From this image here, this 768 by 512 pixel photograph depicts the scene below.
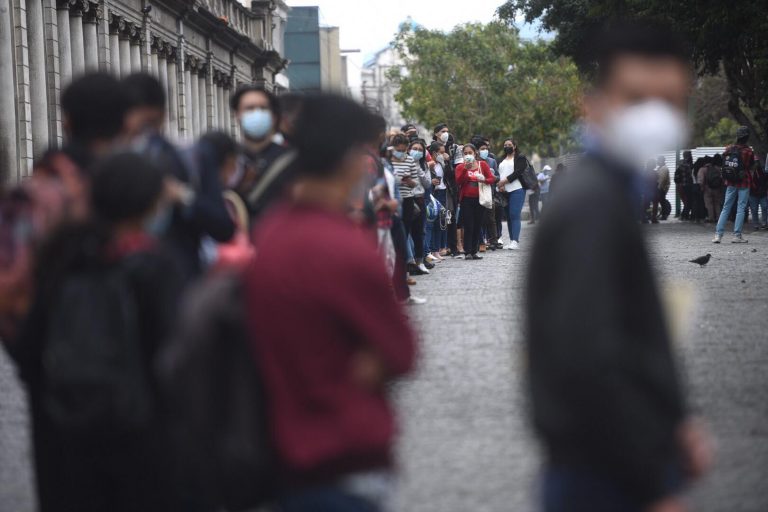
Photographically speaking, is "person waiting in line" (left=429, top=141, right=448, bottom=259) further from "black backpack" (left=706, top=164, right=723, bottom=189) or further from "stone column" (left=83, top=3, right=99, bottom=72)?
"stone column" (left=83, top=3, right=99, bottom=72)

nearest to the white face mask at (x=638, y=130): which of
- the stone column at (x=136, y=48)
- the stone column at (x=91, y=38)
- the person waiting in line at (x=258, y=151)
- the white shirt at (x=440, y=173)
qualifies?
the person waiting in line at (x=258, y=151)

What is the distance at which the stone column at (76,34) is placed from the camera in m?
34.6

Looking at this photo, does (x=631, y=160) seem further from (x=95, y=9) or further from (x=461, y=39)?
(x=461, y=39)

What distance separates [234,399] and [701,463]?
1.03 metres

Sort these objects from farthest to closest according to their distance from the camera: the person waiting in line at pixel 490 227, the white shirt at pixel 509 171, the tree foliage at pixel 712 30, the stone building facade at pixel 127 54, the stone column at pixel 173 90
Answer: the stone column at pixel 173 90, the tree foliage at pixel 712 30, the stone building facade at pixel 127 54, the white shirt at pixel 509 171, the person waiting in line at pixel 490 227

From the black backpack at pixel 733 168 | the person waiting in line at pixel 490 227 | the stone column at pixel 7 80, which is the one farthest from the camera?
the stone column at pixel 7 80

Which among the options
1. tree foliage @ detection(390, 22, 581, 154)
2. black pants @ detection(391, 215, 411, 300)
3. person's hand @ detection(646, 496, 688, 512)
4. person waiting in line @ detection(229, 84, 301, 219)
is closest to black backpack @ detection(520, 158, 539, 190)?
black pants @ detection(391, 215, 411, 300)

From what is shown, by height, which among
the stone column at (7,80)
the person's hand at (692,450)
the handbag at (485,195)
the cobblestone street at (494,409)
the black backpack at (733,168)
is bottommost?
the cobblestone street at (494,409)

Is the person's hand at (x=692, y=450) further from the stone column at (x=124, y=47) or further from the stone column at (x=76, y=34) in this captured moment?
the stone column at (x=124, y=47)

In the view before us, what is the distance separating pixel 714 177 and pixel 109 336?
31.5 meters

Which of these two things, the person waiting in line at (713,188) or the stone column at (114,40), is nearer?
the person waiting in line at (713,188)

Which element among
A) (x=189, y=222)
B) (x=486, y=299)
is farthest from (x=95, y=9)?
(x=189, y=222)

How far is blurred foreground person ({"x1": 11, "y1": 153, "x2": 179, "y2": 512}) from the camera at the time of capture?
14.1 feet

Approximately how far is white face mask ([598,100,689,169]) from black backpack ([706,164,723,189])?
103 feet
